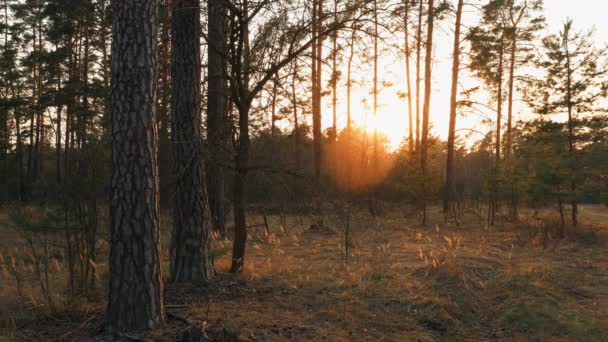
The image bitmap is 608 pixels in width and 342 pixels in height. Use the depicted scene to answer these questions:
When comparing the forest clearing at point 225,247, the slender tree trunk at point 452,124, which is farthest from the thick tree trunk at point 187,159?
the slender tree trunk at point 452,124

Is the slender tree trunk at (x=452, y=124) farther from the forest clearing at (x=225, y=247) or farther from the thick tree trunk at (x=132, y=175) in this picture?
the thick tree trunk at (x=132, y=175)

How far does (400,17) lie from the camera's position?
534 centimetres

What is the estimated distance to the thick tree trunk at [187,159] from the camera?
536 centimetres

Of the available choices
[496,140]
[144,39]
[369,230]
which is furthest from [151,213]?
[496,140]

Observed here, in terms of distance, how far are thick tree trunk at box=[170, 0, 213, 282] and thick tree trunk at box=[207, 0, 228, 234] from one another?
0.26 metres

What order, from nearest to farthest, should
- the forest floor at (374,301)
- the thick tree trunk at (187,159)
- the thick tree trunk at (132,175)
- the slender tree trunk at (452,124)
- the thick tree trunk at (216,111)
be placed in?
the thick tree trunk at (132,175) → the forest floor at (374,301) → the thick tree trunk at (187,159) → the thick tree trunk at (216,111) → the slender tree trunk at (452,124)

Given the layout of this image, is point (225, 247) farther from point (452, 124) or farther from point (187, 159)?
point (452, 124)

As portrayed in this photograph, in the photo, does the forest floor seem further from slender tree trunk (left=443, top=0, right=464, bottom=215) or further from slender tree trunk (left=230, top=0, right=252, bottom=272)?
slender tree trunk (left=443, top=0, right=464, bottom=215)

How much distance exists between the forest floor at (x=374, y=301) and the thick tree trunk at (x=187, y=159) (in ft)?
1.17

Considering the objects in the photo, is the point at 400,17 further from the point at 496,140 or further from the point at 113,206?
the point at 496,140

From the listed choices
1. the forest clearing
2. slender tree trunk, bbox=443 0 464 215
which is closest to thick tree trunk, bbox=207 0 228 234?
the forest clearing

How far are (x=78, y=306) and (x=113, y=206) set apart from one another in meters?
1.67

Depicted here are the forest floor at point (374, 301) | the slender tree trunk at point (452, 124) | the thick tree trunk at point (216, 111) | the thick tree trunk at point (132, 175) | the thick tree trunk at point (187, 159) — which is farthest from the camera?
the slender tree trunk at point (452, 124)

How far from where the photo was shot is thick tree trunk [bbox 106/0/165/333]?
11.4 ft
